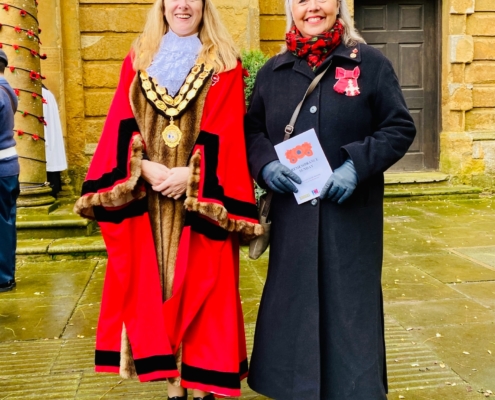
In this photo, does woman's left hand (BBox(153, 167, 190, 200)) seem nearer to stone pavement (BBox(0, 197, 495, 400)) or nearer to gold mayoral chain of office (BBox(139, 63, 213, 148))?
gold mayoral chain of office (BBox(139, 63, 213, 148))

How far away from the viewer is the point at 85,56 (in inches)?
325

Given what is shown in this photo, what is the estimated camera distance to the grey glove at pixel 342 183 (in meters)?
2.36

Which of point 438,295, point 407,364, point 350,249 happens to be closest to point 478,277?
point 438,295

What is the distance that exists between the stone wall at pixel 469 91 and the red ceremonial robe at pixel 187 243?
7.36m

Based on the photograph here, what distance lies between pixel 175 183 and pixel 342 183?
0.70 metres

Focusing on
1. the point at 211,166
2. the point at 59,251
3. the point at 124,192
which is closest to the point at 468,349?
the point at 211,166

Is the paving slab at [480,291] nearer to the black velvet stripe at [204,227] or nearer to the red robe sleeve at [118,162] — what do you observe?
the black velvet stripe at [204,227]

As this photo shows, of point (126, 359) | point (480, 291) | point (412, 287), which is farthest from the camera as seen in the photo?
point (412, 287)

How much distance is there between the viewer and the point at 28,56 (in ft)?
21.3

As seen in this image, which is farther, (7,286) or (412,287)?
(7,286)

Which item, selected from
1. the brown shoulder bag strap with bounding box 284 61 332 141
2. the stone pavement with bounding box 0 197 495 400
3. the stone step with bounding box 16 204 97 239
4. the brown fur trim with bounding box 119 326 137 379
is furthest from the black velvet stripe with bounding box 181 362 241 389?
the stone step with bounding box 16 204 97 239

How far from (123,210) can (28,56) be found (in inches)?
178

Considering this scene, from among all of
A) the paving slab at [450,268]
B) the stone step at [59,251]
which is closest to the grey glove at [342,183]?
the paving slab at [450,268]

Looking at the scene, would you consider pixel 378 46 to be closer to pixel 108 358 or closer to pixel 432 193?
pixel 432 193
